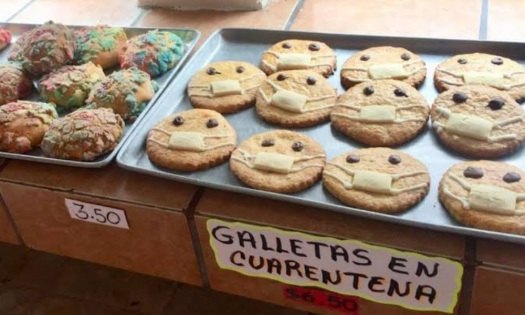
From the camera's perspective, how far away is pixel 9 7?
6.58ft

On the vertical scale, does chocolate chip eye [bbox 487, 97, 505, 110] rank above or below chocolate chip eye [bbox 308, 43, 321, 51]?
below

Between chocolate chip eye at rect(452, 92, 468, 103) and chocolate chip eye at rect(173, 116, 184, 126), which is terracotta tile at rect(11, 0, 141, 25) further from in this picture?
chocolate chip eye at rect(452, 92, 468, 103)

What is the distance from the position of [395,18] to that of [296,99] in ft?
1.91

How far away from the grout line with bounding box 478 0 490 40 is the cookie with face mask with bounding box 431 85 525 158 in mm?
369

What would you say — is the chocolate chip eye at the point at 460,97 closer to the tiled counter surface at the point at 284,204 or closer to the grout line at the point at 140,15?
the tiled counter surface at the point at 284,204

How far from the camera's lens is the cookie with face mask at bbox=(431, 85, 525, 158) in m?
1.05

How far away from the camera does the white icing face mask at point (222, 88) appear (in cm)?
129

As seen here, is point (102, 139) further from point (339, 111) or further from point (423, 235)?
point (423, 235)

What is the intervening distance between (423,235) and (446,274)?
0.07m

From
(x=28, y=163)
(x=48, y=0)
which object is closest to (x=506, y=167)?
(x=28, y=163)

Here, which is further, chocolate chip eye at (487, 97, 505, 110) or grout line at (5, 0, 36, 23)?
grout line at (5, 0, 36, 23)

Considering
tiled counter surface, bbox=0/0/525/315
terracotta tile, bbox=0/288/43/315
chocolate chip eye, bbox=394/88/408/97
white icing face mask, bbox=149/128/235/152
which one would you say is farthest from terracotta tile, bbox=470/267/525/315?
terracotta tile, bbox=0/288/43/315

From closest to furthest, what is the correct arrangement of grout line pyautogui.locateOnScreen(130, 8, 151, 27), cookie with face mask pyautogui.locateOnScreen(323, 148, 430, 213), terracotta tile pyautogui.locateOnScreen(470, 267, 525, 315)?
terracotta tile pyautogui.locateOnScreen(470, 267, 525, 315) → cookie with face mask pyautogui.locateOnScreen(323, 148, 430, 213) → grout line pyautogui.locateOnScreen(130, 8, 151, 27)

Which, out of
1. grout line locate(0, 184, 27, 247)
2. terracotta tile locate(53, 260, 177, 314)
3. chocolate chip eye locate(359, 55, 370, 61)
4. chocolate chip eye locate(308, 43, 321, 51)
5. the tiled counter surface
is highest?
chocolate chip eye locate(308, 43, 321, 51)
